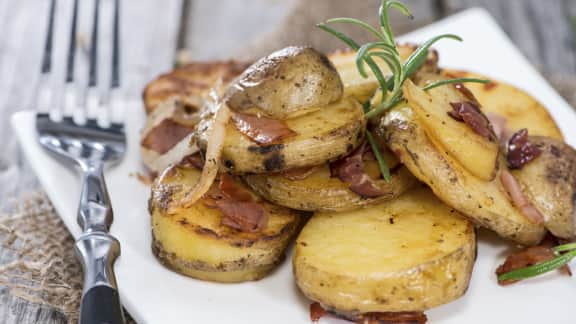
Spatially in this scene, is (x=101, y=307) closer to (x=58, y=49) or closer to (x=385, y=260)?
(x=385, y=260)

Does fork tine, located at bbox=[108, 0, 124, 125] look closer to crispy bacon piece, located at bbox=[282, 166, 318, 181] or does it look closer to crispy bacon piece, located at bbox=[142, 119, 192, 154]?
crispy bacon piece, located at bbox=[142, 119, 192, 154]

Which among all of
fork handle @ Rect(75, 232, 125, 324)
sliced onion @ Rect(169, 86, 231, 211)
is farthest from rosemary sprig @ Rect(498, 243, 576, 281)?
fork handle @ Rect(75, 232, 125, 324)

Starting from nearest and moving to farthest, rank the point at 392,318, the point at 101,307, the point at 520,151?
1. the point at 101,307
2. the point at 392,318
3. the point at 520,151

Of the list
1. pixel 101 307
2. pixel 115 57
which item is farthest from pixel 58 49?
pixel 101 307

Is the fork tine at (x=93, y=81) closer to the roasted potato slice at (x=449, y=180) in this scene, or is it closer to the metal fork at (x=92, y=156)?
the metal fork at (x=92, y=156)

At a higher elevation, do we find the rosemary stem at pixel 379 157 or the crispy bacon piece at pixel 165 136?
the rosemary stem at pixel 379 157

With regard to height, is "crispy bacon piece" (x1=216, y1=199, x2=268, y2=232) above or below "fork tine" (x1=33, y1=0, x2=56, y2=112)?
above

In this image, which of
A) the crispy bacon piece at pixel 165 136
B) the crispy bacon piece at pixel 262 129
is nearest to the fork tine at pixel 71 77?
the crispy bacon piece at pixel 165 136
